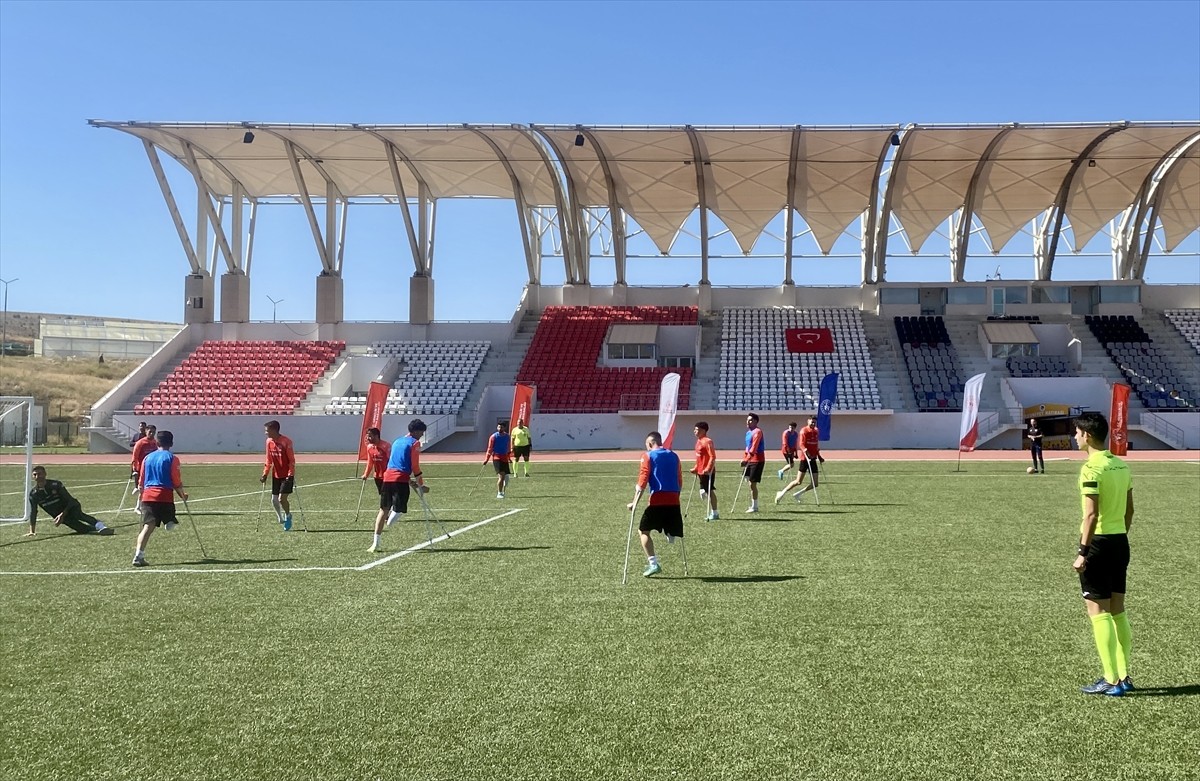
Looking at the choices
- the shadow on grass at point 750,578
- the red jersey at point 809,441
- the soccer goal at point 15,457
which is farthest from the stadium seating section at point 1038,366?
the shadow on grass at point 750,578

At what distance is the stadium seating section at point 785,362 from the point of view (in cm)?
4447

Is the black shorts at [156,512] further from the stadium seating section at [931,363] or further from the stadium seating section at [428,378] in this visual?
the stadium seating section at [931,363]

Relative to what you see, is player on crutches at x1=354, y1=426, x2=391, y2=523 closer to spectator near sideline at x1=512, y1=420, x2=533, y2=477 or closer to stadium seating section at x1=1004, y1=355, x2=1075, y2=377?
spectator near sideline at x1=512, y1=420, x2=533, y2=477

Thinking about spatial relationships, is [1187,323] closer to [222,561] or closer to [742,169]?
[742,169]

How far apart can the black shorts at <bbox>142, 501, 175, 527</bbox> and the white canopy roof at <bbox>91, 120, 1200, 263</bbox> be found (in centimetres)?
3047

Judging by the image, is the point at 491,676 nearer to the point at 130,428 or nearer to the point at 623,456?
the point at 623,456

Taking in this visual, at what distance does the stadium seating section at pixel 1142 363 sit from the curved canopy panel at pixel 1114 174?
5.18m

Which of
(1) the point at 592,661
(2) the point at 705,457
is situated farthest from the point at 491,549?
(1) the point at 592,661

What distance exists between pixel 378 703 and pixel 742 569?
5.80 m

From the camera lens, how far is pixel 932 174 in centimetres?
4734

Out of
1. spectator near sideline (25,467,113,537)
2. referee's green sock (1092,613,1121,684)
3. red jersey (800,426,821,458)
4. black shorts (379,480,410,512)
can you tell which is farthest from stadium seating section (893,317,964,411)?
referee's green sock (1092,613,1121,684)

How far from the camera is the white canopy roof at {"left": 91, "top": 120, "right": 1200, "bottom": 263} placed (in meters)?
42.4

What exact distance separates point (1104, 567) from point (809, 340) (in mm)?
43787

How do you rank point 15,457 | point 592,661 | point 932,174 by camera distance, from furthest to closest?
point 932,174 < point 15,457 < point 592,661
